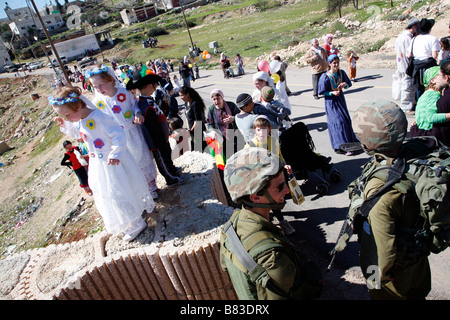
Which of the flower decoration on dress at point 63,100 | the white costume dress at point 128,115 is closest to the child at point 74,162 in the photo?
the white costume dress at point 128,115

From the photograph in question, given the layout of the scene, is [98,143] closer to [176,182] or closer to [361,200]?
[176,182]

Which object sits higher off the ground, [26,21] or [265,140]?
[26,21]

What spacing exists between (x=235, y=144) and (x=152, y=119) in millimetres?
1565

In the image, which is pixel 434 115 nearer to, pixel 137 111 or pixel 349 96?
pixel 137 111

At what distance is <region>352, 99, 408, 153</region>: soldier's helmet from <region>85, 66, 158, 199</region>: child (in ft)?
9.44

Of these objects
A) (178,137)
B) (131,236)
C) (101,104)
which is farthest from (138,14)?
(131,236)

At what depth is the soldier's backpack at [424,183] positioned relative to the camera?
171cm

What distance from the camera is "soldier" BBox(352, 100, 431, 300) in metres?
1.86

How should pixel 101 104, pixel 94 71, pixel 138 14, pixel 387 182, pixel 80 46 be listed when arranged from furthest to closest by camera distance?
pixel 138 14, pixel 80 46, pixel 101 104, pixel 94 71, pixel 387 182

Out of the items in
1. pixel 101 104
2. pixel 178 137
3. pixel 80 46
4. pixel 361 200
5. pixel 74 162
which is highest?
pixel 80 46

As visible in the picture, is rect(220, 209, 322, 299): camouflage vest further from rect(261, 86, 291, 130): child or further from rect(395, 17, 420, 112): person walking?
rect(395, 17, 420, 112): person walking

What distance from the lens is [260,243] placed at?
5.82 ft

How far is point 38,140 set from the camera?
22938 millimetres
